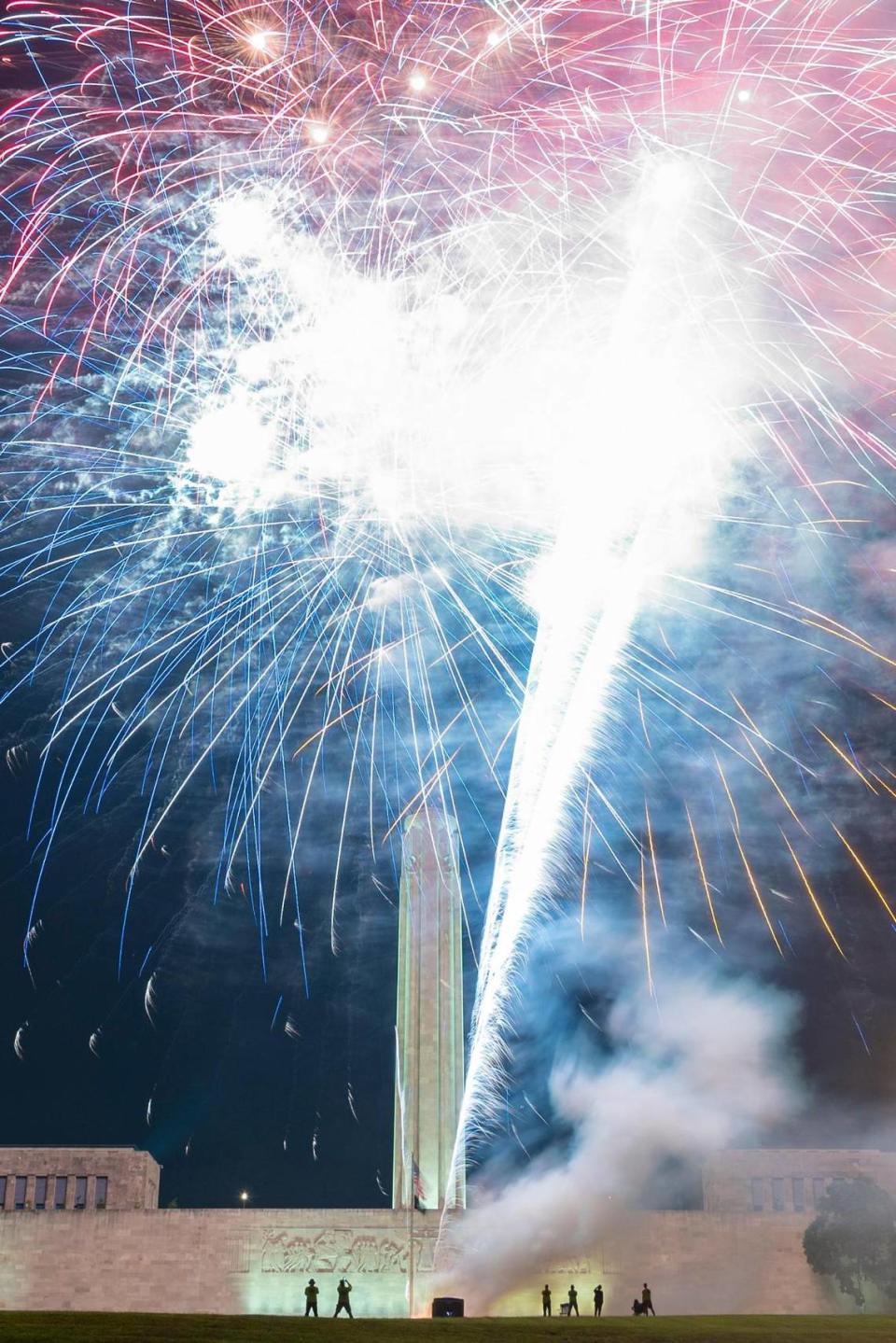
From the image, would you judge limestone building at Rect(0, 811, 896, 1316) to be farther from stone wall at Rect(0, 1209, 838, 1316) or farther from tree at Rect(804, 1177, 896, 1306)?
tree at Rect(804, 1177, 896, 1306)

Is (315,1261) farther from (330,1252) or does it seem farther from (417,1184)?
(417,1184)

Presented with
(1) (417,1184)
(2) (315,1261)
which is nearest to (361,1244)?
(2) (315,1261)

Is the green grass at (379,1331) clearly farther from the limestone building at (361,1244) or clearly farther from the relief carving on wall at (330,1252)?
the relief carving on wall at (330,1252)

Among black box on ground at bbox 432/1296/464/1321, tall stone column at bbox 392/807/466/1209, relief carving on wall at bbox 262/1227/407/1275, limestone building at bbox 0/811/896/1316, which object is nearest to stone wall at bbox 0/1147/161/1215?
limestone building at bbox 0/811/896/1316

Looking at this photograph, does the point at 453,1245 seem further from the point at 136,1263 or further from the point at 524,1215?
the point at 136,1263

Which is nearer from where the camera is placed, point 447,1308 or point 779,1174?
point 447,1308

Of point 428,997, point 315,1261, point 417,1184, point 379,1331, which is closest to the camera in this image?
point 379,1331
